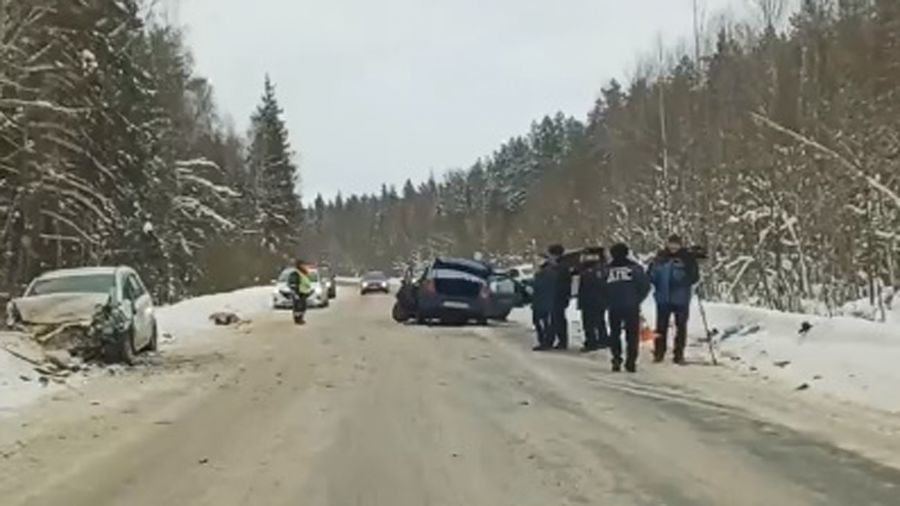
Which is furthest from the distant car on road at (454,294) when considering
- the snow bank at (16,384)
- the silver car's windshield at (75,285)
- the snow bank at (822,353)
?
the snow bank at (16,384)

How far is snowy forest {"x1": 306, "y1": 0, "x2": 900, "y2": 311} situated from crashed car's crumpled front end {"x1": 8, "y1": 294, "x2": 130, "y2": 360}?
10.9m

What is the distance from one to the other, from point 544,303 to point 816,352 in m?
8.21

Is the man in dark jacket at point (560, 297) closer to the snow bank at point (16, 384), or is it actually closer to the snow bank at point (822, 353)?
the snow bank at point (822, 353)

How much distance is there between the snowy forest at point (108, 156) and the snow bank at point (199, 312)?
3.33 metres

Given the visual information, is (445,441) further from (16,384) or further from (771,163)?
(771,163)

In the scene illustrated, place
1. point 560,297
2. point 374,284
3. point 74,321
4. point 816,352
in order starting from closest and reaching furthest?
point 816,352
point 74,321
point 560,297
point 374,284

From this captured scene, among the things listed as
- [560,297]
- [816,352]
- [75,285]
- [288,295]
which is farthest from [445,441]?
[288,295]

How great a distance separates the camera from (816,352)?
61.3 ft

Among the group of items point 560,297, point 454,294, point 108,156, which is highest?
point 108,156

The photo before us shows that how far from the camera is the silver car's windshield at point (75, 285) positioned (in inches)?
885

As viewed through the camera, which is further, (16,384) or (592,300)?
(592,300)

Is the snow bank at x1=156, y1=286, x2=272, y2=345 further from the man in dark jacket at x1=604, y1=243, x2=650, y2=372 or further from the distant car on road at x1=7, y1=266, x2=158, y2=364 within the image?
the man in dark jacket at x1=604, y1=243, x2=650, y2=372

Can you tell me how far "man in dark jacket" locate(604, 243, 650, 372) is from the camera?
20.0m

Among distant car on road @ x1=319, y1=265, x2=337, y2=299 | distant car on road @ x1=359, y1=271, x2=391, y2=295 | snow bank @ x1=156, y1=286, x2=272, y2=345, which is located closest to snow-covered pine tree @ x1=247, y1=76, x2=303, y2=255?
distant car on road @ x1=359, y1=271, x2=391, y2=295
